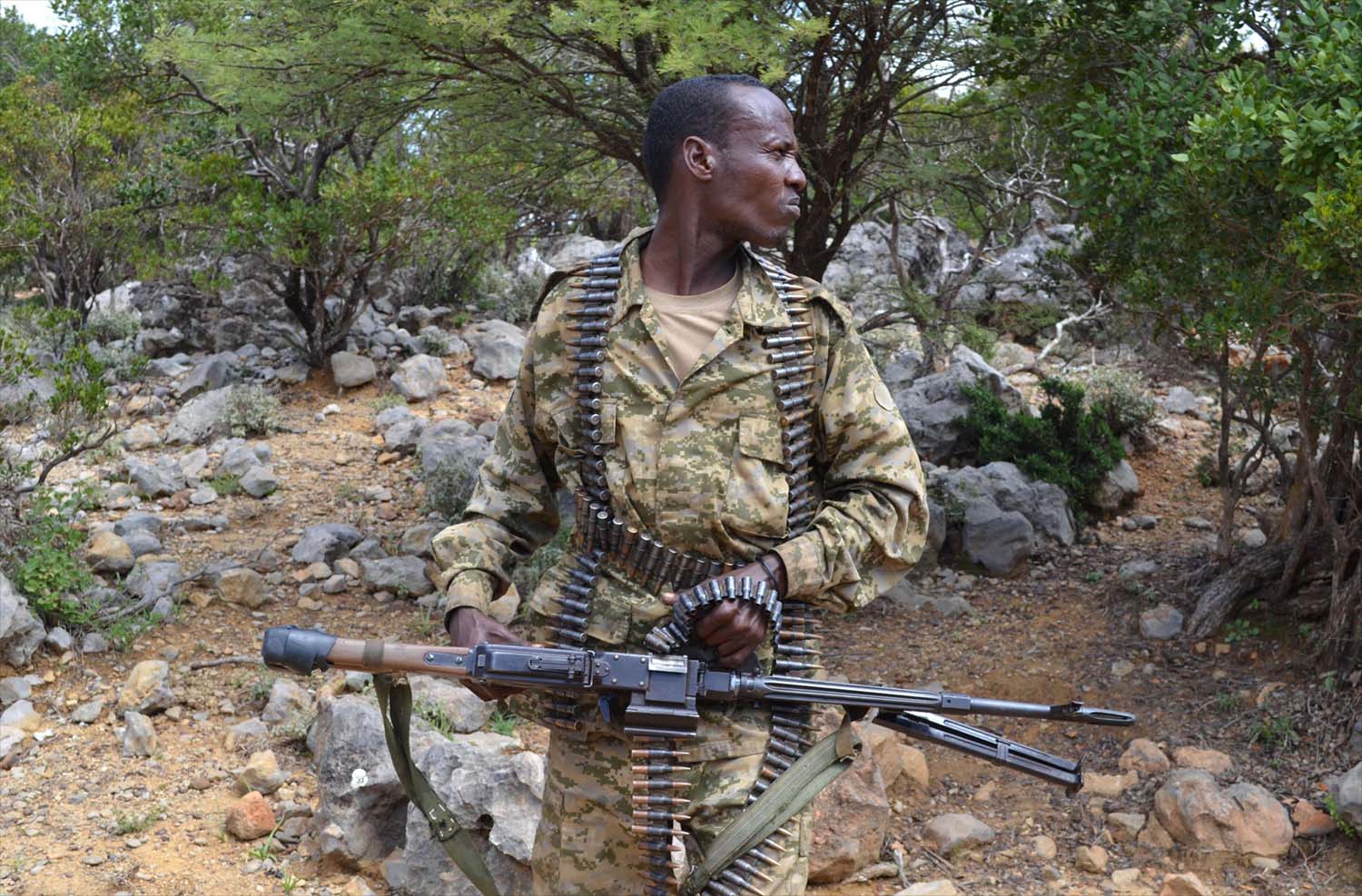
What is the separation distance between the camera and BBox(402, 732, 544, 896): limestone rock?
181 inches

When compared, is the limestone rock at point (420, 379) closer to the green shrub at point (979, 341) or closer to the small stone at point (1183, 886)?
the green shrub at point (979, 341)

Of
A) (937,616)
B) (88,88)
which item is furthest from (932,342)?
(88,88)

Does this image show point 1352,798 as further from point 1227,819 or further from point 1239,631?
point 1239,631

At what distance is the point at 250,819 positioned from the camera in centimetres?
502

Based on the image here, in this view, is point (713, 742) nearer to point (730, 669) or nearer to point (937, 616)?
point (730, 669)

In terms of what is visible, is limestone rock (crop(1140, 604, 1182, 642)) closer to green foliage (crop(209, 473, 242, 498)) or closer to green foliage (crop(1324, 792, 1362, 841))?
green foliage (crop(1324, 792, 1362, 841))

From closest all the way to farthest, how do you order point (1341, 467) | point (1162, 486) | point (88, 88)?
point (1341, 467)
point (1162, 486)
point (88, 88)

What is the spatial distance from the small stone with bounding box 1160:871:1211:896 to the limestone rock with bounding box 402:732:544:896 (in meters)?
2.29

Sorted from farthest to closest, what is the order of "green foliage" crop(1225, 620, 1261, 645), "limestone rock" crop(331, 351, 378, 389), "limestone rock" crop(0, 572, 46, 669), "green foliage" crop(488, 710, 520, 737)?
"limestone rock" crop(331, 351, 378, 389), "green foliage" crop(1225, 620, 1261, 645), "limestone rock" crop(0, 572, 46, 669), "green foliage" crop(488, 710, 520, 737)

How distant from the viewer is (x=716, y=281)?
2.81 meters

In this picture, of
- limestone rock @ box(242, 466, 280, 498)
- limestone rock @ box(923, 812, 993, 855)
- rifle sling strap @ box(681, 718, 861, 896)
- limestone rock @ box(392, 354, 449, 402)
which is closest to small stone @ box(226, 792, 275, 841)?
limestone rock @ box(923, 812, 993, 855)

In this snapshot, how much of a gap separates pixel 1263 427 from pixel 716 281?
514cm

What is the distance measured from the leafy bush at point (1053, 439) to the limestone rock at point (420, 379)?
4.80 metres

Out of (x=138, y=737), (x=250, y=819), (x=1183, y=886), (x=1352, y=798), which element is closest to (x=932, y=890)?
(x=1183, y=886)
